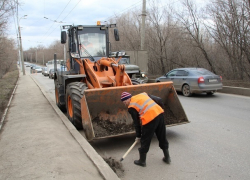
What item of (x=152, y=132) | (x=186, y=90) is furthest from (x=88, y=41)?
(x=186, y=90)

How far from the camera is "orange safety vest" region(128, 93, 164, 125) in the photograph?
13.5ft

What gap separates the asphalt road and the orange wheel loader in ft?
1.33

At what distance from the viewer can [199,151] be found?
4.98 metres

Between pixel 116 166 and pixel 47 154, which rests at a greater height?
pixel 47 154

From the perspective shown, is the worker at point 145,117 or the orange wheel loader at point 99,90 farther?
the orange wheel loader at point 99,90

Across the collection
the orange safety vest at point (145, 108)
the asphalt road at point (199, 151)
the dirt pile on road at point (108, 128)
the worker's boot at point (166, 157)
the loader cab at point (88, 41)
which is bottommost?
the asphalt road at point (199, 151)

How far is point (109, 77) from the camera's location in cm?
714

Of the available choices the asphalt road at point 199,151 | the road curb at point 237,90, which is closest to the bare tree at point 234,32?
the road curb at point 237,90

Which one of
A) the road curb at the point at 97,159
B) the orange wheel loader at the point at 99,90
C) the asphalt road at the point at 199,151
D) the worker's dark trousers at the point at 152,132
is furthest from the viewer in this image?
the orange wheel loader at the point at 99,90

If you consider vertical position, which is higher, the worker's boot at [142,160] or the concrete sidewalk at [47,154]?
the concrete sidewalk at [47,154]

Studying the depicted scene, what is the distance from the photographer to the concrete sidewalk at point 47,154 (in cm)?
363

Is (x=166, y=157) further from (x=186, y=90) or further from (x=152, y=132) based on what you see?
(x=186, y=90)

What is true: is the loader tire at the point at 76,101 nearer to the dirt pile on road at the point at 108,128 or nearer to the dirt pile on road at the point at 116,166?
the dirt pile on road at the point at 108,128

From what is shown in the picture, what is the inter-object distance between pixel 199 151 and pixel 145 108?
1738mm
